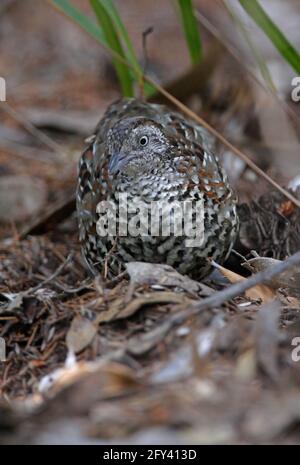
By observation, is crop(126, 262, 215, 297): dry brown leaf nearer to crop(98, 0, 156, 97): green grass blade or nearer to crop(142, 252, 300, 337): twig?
crop(142, 252, 300, 337): twig

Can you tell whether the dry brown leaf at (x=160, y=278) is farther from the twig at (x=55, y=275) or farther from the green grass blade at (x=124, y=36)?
the green grass blade at (x=124, y=36)

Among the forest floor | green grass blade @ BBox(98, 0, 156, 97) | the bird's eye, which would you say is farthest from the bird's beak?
green grass blade @ BBox(98, 0, 156, 97)

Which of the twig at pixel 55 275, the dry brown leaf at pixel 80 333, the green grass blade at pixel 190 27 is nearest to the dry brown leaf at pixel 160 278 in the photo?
the dry brown leaf at pixel 80 333

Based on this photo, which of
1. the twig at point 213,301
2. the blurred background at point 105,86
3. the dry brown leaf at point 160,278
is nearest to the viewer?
the twig at point 213,301

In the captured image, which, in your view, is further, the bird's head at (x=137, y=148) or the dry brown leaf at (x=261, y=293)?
the bird's head at (x=137, y=148)

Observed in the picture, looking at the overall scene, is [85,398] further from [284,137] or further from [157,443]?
[284,137]

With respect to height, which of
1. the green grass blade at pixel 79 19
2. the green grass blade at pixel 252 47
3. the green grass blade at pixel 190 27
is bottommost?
the green grass blade at pixel 252 47
